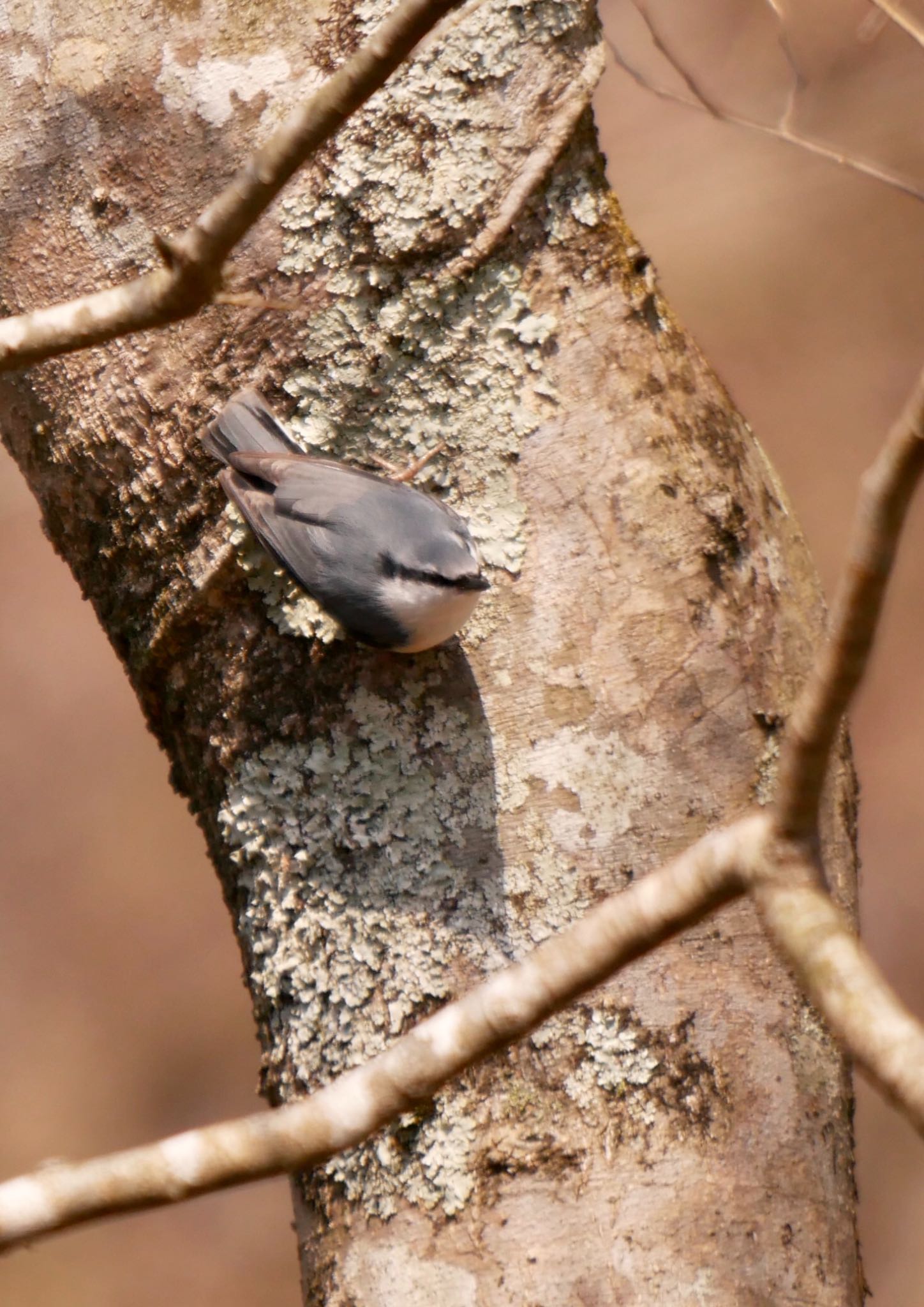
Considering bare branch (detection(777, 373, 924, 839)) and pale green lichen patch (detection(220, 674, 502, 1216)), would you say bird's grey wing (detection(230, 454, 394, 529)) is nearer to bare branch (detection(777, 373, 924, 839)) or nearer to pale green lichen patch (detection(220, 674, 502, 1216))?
pale green lichen patch (detection(220, 674, 502, 1216))

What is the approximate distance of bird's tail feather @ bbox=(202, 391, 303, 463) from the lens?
195 cm

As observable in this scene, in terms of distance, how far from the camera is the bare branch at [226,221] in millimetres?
1384

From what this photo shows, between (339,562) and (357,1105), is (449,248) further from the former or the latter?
(357,1105)

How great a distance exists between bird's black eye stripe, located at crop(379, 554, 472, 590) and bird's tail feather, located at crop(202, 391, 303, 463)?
309mm

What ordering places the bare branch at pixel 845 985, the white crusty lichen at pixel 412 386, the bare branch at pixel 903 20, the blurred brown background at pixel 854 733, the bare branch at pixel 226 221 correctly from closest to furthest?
the bare branch at pixel 845 985 < the bare branch at pixel 226 221 < the white crusty lichen at pixel 412 386 < the bare branch at pixel 903 20 < the blurred brown background at pixel 854 733

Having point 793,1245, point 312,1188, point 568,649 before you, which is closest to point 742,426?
point 568,649

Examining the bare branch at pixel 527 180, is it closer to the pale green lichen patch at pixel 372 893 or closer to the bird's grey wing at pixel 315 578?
the bird's grey wing at pixel 315 578

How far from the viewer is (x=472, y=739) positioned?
1.88 m

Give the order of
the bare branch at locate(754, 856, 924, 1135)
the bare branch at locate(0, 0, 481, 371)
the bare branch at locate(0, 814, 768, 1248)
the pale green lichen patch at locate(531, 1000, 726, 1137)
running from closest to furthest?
the bare branch at locate(754, 856, 924, 1135) → the bare branch at locate(0, 814, 768, 1248) → the bare branch at locate(0, 0, 481, 371) → the pale green lichen patch at locate(531, 1000, 726, 1137)

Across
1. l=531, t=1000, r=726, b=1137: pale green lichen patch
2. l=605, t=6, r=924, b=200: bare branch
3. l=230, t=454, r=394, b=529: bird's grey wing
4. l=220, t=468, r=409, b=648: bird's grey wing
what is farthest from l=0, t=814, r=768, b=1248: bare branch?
l=605, t=6, r=924, b=200: bare branch

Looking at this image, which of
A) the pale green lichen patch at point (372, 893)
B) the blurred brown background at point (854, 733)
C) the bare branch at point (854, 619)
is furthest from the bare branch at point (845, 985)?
the blurred brown background at point (854, 733)

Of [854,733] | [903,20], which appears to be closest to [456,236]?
[903,20]

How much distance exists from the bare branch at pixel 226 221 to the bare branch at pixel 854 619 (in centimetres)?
75

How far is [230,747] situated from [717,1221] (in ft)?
3.24
